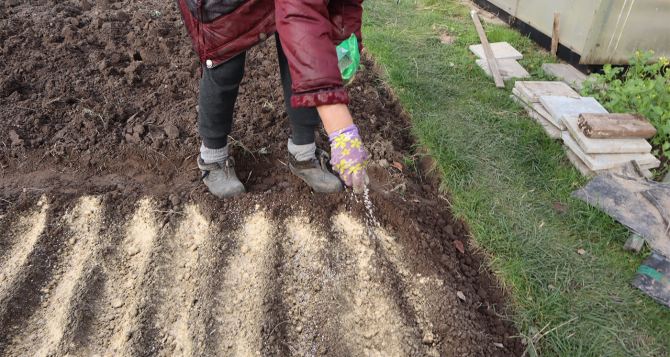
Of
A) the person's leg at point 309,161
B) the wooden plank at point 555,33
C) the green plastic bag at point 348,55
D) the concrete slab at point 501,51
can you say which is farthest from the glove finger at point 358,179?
the wooden plank at point 555,33

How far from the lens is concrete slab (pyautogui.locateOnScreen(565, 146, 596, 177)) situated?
2.70 m

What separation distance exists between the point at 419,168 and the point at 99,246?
1749mm

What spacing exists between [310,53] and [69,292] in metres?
1.46

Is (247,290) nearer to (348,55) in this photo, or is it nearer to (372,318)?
(372,318)

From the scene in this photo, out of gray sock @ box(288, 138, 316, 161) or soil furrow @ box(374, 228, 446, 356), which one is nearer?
soil furrow @ box(374, 228, 446, 356)

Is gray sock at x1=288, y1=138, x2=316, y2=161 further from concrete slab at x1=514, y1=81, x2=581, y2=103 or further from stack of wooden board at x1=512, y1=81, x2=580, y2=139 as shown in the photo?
concrete slab at x1=514, y1=81, x2=581, y2=103

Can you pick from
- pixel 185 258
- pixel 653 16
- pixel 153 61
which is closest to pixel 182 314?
pixel 185 258

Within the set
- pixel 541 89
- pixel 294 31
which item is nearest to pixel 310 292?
pixel 294 31

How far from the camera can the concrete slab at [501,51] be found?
4.05 metres

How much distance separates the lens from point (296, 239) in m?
2.23

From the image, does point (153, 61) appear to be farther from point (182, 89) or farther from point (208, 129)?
point (208, 129)

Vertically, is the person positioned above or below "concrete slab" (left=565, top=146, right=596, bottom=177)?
above

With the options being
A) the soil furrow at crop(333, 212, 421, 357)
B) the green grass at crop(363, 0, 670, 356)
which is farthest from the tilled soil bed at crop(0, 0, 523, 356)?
the green grass at crop(363, 0, 670, 356)

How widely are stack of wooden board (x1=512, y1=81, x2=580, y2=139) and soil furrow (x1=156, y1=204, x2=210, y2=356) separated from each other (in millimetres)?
2230
